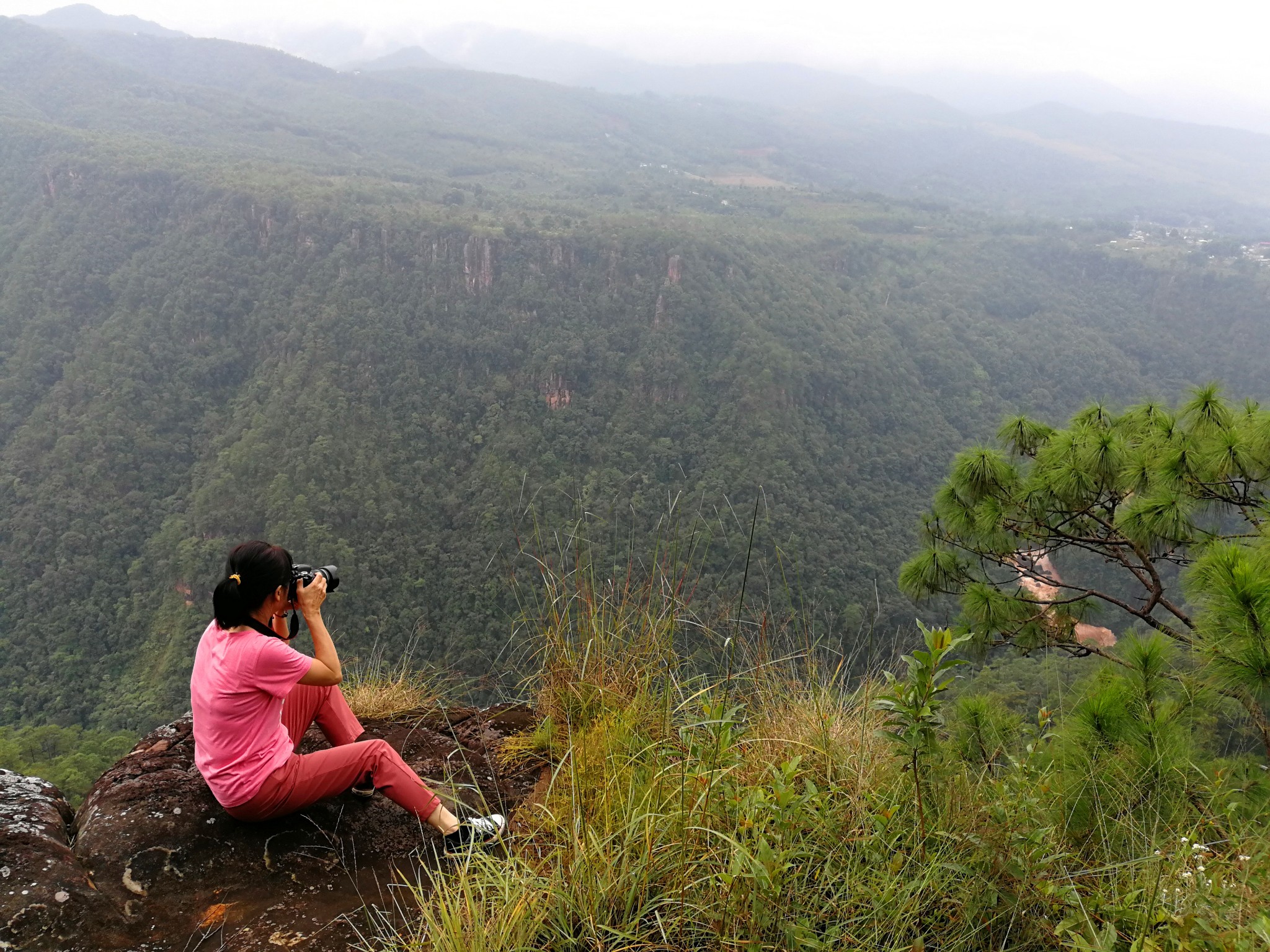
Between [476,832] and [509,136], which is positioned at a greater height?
[509,136]

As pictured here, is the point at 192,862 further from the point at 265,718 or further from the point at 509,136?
the point at 509,136

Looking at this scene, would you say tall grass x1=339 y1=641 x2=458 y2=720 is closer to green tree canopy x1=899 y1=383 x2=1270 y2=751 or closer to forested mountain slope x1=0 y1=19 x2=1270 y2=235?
green tree canopy x1=899 y1=383 x2=1270 y2=751

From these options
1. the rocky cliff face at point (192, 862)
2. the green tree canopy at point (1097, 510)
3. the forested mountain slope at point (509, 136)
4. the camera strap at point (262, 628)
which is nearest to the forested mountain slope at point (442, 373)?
the green tree canopy at point (1097, 510)

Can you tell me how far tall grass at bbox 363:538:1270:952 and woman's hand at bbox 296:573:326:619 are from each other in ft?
3.12

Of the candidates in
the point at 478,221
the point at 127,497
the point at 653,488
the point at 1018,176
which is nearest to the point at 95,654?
the point at 127,497

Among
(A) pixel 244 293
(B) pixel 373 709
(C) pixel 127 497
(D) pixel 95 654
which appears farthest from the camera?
(A) pixel 244 293

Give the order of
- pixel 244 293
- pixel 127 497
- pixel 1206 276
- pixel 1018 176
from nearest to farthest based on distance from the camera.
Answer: pixel 127 497
pixel 244 293
pixel 1206 276
pixel 1018 176

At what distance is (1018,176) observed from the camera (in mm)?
168000

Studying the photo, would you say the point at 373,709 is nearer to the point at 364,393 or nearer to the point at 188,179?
A: the point at 364,393

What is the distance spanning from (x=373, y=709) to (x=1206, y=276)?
79349 millimetres

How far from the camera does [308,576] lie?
7.93 feet

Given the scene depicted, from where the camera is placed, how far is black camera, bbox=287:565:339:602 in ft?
7.75

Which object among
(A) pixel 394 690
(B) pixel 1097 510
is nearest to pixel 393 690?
(A) pixel 394 690

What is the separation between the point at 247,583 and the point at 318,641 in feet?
0.96
